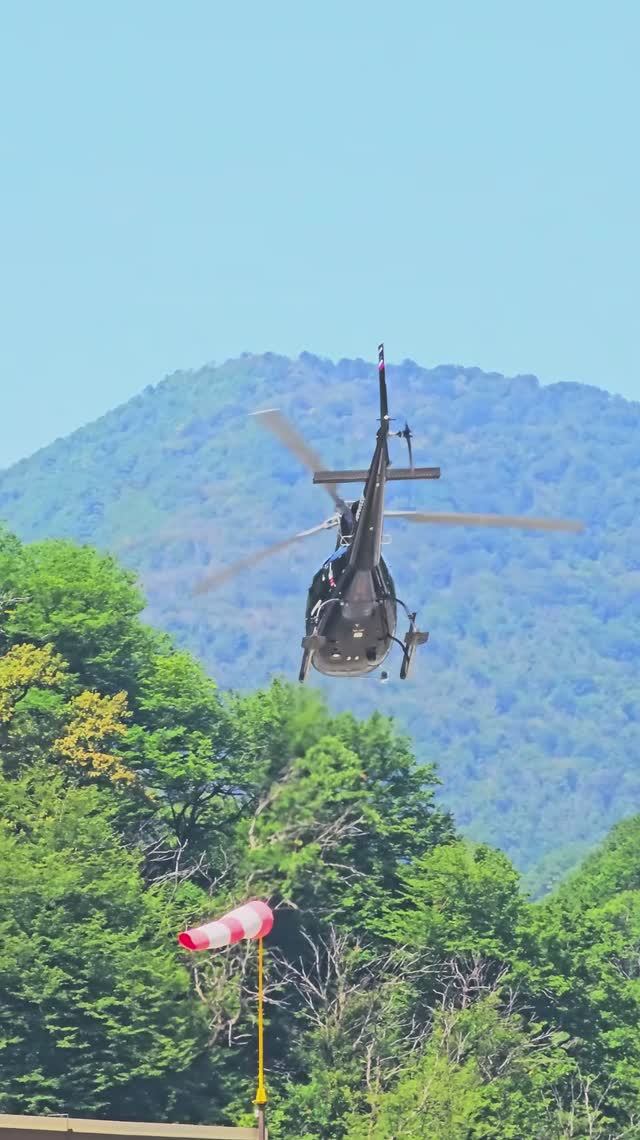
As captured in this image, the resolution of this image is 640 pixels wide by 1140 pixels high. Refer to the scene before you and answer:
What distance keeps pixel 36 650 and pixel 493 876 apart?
1899cm

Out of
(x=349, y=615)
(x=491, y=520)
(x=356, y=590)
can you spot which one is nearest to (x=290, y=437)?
(x=491, y=520)

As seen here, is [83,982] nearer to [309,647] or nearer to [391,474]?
[309,647]

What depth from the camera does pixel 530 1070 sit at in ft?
344

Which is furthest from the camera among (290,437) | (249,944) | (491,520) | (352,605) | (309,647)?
(249,944)

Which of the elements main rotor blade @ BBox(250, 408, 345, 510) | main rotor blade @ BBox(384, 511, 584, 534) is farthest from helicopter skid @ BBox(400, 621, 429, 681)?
main rotor blade @ BBox(250, 408, 345, 510)

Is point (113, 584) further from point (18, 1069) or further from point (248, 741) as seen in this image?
point (18, 1069)

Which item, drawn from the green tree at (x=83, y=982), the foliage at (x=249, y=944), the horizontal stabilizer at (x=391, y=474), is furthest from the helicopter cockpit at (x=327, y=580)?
the green tree at (x=83, y=982)

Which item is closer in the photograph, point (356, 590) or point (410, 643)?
Result: point (410, 643)

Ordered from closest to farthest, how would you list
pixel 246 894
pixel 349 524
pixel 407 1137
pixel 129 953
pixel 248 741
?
pixel 349 524, pixel 407 1137, pixel 129 953, pixel 246 894, pixel 248 741

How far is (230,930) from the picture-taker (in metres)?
43.5

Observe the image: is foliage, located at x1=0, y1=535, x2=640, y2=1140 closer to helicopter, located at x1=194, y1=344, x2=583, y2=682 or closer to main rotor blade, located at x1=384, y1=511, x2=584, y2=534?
helicopter, located at x1=194, y1=344, x2=583, y2=682

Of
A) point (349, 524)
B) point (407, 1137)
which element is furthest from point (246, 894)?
point (349, 524)

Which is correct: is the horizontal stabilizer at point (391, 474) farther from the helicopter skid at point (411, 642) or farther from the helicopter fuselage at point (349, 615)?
the helicopter skid at point (411, 642)

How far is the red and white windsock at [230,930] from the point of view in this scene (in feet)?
138
